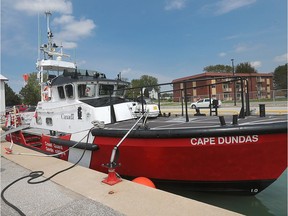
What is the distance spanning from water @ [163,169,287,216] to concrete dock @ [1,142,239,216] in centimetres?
175

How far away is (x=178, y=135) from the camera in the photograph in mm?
4125

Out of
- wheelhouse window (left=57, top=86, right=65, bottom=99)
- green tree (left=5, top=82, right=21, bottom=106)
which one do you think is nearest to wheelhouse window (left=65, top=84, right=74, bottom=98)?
wheelhouse window (left=57, top=86, right=65, bottom=99)

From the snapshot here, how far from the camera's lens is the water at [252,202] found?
4.34 meters

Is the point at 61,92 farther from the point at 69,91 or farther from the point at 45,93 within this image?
the point at 45,93

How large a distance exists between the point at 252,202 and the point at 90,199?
3179mm

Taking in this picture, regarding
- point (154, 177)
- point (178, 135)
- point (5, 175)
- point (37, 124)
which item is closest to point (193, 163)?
point (178, 135)

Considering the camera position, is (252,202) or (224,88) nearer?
(252,202)

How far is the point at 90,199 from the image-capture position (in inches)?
132

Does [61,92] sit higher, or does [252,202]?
[61,92]

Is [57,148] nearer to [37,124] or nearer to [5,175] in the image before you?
[5,175]

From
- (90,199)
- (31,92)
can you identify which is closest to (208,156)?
(90,199)

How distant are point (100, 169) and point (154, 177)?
1.39 m

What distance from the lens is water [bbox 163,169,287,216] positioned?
14.2ft

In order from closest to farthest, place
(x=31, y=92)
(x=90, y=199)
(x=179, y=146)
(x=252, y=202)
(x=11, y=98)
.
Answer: (x=90, y=199) → (x=179, y=146) → (x=252, y=202) → (x=31, y=92) → (x=11, y=98)
